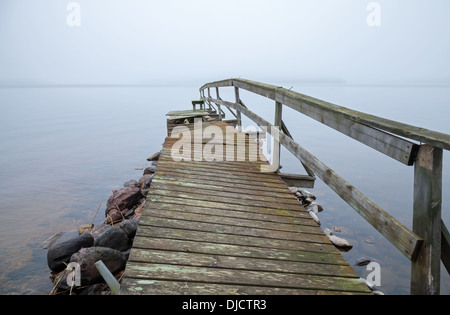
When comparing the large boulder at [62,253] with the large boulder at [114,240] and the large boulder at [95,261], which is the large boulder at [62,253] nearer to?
the large boulder at [114,240]

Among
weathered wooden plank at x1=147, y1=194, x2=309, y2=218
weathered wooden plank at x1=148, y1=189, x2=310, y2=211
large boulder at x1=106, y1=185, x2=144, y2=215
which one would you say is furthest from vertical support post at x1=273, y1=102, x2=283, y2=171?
large boulder at x1=106, y1=185, x2=144, y2=215

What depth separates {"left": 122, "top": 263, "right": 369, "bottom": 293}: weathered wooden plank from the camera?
2.02 metres

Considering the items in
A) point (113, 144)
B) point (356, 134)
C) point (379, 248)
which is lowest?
point (379, 248)

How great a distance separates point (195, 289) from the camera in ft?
6.33

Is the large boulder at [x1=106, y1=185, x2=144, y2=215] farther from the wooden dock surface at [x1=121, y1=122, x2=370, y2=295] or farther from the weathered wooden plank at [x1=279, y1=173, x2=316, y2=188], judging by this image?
the weathered wooden plank at [x1=279, y1=173, x2=316, y2=188]

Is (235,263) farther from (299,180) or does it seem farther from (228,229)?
(299,180)

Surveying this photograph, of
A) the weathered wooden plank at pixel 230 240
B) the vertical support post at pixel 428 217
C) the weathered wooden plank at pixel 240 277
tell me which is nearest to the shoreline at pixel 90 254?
the weathered wooden plank at pixel 230 240

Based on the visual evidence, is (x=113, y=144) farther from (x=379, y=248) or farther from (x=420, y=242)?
(x=420, y=242)

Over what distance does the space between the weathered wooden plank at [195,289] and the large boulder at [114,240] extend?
309cm

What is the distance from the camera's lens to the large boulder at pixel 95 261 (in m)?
3.86

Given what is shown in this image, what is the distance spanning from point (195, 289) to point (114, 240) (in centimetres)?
336

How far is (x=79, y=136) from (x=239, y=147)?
21.4 metres

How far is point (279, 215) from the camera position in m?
3.28
